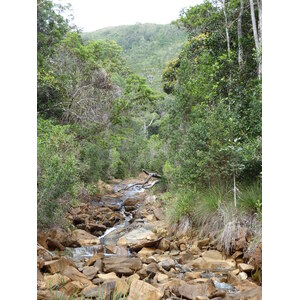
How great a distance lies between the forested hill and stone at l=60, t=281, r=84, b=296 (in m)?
10.1

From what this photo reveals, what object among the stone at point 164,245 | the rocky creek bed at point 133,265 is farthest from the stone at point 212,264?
the stone at point 164,245

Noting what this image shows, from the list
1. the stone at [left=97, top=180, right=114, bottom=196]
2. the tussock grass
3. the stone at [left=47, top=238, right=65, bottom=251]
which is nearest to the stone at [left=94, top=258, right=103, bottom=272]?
the stone at [left=47, top=238, right=65, bottom=251]

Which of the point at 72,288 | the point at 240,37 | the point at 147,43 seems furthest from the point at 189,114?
the point at 147,43

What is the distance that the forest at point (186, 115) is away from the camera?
13.9 feet

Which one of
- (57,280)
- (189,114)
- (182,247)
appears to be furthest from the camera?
(189,114)

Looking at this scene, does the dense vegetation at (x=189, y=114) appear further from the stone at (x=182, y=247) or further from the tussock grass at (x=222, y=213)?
the stone at (x=182, y=247)

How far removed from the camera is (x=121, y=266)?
359 cm

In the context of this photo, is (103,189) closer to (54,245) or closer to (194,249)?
(54,245)

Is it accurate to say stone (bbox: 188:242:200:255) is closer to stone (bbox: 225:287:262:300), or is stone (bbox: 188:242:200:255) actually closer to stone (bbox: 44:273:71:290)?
stone (bbox: 225:287:262:300)

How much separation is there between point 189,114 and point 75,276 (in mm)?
3948

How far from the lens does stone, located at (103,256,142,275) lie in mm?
3521
